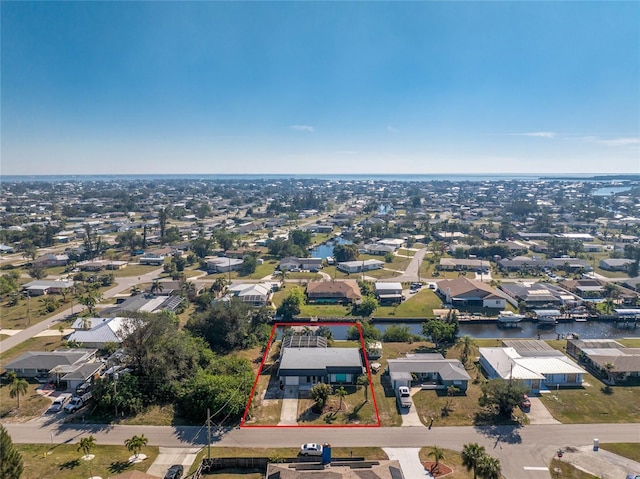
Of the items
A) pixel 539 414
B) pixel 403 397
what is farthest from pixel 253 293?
pixel 539 414

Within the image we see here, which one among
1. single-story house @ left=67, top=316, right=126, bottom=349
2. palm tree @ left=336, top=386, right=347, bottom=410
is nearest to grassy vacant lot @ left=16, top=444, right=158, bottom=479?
palm tree @ left=336, top=386, right=347, bottom=410

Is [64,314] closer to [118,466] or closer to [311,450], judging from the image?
[118,466]

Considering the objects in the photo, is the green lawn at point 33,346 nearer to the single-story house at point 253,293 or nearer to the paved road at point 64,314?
the paved road at point 64,314

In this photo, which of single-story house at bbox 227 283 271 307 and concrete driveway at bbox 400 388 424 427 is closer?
concrete driveway at bbox 400 388 424 427

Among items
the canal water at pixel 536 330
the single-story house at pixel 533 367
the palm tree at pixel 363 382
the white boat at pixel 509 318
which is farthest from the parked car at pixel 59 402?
the white boat at pixel 509 318

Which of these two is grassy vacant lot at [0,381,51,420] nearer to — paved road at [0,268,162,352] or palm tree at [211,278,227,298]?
paved road at [0,268,162,352]

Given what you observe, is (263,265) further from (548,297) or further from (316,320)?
(548,297)

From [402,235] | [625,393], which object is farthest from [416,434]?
[402,235]
